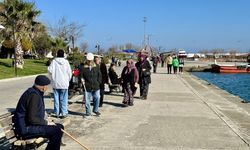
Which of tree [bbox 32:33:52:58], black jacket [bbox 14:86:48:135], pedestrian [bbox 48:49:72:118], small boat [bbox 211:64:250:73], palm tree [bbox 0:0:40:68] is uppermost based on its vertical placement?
palm tree [bbox 0:0:40:68]

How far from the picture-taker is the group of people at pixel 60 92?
761 centimetres

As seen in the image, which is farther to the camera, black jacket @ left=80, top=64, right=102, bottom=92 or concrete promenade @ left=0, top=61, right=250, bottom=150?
black jacket @ left=80, top=64, right=102, bottom=92

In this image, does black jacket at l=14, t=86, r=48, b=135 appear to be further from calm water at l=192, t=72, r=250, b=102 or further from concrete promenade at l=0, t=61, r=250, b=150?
calm water at l=192, t=72, r=250, b=102

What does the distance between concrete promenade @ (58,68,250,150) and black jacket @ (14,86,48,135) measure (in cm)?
155

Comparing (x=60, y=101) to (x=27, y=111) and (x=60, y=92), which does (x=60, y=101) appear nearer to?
(x=60, y=92)

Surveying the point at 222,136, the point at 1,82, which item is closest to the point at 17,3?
the point at 1,82

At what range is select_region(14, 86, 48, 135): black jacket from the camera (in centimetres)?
757

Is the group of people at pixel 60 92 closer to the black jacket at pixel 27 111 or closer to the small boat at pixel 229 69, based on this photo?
the black jacket at pixel 27 111

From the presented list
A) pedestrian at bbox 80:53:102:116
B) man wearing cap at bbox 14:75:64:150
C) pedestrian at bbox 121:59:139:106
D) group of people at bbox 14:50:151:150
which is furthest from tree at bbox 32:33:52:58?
man wearing cap at bbox 14:75:64:150

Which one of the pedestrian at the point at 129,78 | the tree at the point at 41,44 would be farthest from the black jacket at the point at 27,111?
the tree at the point at 41,44

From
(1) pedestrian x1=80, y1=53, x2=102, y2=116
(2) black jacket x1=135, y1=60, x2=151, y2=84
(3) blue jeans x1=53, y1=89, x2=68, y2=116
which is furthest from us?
(2) black jacket x1=135, y1=60, x2=151, y2=84

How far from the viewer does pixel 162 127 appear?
11586 millimetres

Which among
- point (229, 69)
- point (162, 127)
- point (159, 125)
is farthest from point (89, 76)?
point (229, 69)

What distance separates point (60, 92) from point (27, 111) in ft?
15.7
